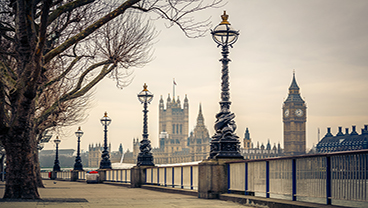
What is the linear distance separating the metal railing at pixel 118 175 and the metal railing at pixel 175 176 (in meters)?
5.54

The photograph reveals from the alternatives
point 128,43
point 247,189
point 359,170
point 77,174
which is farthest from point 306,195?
point 77,174

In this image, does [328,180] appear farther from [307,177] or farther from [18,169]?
[18,169]

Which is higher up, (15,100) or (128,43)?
(128,43)

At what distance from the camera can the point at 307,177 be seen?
1081cm

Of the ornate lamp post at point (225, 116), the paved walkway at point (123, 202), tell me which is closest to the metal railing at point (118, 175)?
the paved walkway at point (123, 202)

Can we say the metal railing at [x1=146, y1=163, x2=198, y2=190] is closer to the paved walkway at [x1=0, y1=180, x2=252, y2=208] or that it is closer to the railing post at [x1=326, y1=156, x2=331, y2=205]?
the paved walkway at [x1=0, y1=180, x2=252, y2=208]

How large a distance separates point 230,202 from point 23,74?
6.37 meters

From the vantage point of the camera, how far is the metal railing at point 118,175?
32.1 meters

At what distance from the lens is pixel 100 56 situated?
22.2 meters

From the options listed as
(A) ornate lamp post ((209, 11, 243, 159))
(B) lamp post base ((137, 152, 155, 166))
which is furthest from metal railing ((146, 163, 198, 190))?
(A) ornate lamp post ((209, 11, 243, 159))

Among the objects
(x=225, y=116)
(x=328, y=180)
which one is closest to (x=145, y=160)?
(x=225, y=116)

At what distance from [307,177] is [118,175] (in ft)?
82.4

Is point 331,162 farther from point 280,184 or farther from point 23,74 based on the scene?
point 23,74

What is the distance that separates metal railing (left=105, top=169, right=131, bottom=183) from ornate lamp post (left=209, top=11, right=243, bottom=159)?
16.8 m
